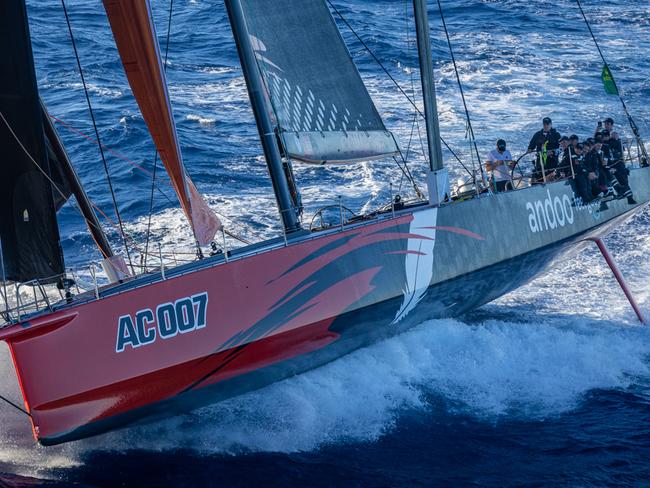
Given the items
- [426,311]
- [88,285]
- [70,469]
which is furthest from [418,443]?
[88,285]

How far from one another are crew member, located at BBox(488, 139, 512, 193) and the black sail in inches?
231

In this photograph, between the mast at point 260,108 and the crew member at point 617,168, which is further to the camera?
the crew member at point 617,168

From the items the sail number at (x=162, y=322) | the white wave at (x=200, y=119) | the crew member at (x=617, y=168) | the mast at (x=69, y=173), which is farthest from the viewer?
the white wave at (x=200, y=119)

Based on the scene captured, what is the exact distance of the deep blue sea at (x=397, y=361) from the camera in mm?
8836

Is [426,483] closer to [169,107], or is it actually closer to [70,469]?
[70,469]

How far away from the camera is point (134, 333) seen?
8.48m

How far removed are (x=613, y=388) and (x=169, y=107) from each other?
6196 millimetres

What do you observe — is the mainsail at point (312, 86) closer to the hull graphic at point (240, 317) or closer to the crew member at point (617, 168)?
the hull graphic at point (240, 317)

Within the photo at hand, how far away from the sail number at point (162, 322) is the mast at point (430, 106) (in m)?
3.26

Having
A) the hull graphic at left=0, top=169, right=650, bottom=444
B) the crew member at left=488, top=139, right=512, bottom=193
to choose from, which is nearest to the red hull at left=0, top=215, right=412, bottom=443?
the hull graphic at left=0, top=169, right=650, bottom=444

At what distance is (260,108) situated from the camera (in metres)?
10.1

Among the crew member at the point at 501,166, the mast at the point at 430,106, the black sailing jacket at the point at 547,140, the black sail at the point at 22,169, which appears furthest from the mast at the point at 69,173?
the black sailing jacket at the point at 547,140

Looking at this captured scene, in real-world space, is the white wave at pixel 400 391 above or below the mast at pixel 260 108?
below

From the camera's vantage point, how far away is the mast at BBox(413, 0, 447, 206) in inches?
397
